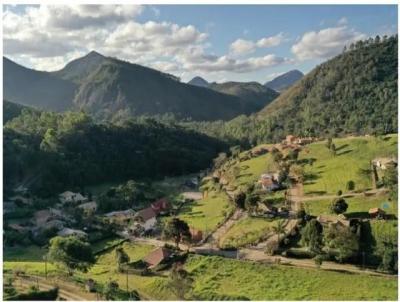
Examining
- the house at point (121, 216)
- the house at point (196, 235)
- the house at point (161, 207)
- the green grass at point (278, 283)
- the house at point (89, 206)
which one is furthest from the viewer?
the house at point (89, 206)

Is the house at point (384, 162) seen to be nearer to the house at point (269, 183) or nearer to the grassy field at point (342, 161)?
the grassy field at point (342, 161)

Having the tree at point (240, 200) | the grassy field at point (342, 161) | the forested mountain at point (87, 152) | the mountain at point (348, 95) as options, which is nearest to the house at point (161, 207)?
the tree at point (240, 200)

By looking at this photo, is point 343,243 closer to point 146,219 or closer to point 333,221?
point 333,221

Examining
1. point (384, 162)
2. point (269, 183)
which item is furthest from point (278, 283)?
point (384, 162)

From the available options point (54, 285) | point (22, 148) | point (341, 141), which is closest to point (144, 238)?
point (54, 285)

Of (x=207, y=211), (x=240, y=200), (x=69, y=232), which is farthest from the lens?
(x=207, y=211)

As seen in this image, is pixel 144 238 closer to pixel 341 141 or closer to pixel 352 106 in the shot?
pixel 341 141
